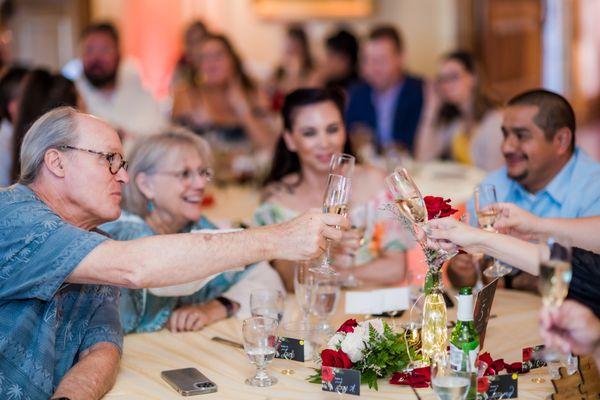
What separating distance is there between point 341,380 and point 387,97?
216 inches

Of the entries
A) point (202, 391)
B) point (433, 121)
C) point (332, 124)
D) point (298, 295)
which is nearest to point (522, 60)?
point (433, 121)

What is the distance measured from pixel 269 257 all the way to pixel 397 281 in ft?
4.23

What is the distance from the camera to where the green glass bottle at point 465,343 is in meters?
2.02

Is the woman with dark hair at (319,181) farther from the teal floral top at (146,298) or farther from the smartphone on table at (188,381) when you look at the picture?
the smartphone on table at (188,381)

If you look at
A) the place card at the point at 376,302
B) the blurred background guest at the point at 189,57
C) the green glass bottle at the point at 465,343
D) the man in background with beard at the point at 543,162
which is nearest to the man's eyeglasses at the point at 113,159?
the place card at the point at 376,302

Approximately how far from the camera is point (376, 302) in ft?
9.41

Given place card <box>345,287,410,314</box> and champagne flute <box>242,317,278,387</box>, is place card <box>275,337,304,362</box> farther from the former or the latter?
place card <box>345,287,410,314</box>

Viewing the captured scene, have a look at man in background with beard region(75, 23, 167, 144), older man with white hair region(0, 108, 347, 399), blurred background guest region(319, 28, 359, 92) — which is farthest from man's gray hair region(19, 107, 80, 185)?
blurred background guest region(319, 28, 359, 92)

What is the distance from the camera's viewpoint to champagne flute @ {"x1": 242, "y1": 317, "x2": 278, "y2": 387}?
2250mm

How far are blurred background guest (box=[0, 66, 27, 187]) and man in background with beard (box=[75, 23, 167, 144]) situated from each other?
1.58m

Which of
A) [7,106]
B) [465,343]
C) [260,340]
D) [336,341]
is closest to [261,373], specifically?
[260,340]

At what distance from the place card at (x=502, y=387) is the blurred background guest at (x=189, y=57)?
6059mm

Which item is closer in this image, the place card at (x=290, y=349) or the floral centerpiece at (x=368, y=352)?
the floral centerpiece at (x=368, y=352)

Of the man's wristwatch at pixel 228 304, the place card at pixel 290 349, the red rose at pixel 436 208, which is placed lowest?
the man's wristwatch at pixel 228 304
